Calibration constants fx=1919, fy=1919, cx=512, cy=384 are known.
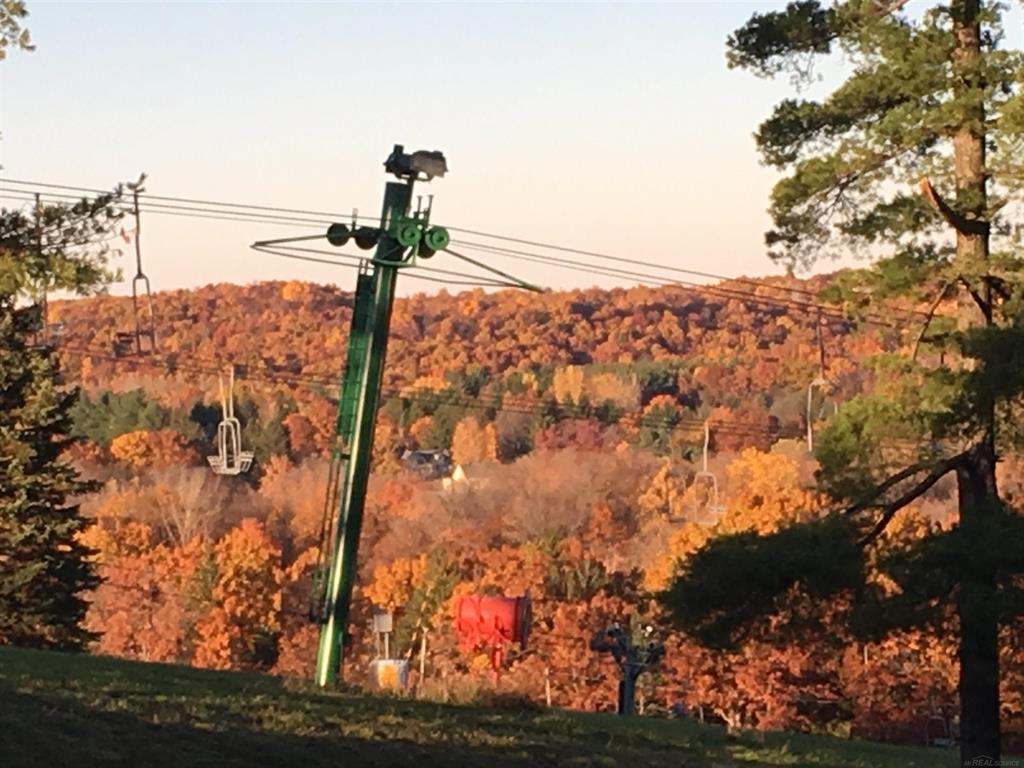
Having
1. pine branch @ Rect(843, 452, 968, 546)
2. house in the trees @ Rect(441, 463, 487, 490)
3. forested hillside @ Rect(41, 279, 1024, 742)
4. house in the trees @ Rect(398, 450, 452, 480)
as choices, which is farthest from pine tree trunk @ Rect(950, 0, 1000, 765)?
house in the trees @ Rect(398, 450, 452, 480)

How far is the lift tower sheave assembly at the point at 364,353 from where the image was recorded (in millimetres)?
20422

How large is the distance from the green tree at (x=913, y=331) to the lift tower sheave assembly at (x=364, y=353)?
3609 mm

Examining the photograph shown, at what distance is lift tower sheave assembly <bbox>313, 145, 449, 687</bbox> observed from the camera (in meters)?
20.4

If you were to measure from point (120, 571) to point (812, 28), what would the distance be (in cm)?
9046

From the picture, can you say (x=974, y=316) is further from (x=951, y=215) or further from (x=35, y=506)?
(x=35, y=506)

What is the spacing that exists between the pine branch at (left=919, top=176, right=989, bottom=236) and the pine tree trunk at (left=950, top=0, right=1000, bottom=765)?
24mm

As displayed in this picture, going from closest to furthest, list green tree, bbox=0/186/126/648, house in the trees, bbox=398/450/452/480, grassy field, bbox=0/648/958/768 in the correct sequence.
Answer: grassy field, bbox=0/648/958/768
green tree, bbox=0/186/126/648
house in the trees, bbox=398/450/452/480

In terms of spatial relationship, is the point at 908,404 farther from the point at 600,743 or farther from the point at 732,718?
the point at 732,718

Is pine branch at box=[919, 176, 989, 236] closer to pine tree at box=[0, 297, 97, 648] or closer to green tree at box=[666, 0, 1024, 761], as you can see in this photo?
green tree at box=[666, 0, 1024, 761]

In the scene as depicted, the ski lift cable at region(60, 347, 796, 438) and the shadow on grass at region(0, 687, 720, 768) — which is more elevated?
the ski lift cable at region(60, 347, 796, 438)

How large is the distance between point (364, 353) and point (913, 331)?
5.95m

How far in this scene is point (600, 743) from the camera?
1653cm

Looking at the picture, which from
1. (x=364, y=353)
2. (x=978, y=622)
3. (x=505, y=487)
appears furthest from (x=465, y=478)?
(x=978, y=622)

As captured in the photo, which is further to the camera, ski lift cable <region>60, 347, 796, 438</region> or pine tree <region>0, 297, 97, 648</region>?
ski lift cable <region>60, 347, 796, 438</region>
